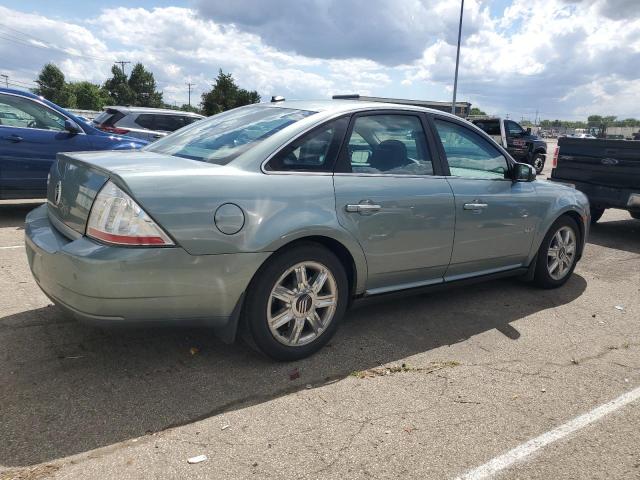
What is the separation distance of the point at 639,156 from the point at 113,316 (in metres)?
7.30

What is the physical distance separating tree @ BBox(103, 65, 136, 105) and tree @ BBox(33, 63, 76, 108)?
24.5 feet

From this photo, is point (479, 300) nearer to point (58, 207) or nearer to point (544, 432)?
point (544, 432)

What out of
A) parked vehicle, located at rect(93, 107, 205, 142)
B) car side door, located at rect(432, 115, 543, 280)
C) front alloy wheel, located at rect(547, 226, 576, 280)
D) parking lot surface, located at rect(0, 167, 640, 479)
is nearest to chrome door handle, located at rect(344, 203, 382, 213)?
car side door, located at rect(432, 115, 543, 280)

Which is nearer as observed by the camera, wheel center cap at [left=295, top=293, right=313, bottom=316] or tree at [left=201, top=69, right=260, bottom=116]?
wheel center cap at [left=295, top=293, right=313, bottom=316]

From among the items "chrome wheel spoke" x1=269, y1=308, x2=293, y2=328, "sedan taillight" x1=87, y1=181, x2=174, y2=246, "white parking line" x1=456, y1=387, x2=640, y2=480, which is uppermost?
"sedan taillight" x1=87, y1=181, x2=174, y2=246

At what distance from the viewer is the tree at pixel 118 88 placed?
9306 centimetres

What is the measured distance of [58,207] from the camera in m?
3.36

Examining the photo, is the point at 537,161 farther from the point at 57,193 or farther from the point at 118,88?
the point at 118,88

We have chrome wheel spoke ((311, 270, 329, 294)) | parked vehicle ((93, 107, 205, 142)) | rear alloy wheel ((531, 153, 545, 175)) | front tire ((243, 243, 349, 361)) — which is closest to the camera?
front tire ((243, 243, 349, 361))

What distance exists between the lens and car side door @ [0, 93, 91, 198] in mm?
7359

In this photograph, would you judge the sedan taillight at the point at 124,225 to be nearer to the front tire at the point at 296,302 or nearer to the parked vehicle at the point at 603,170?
the front tire at the point at 296,302

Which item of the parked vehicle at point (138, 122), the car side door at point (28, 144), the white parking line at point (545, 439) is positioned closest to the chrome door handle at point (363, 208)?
the white parking line at point (545, 439)

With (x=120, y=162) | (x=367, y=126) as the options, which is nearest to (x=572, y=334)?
(x=367, y=126)

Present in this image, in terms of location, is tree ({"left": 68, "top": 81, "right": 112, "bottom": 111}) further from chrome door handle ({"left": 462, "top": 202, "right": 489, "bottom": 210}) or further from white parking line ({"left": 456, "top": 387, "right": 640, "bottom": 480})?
white parking line ({"left": 456, "top": 387, "right": 640, "bottom": 480})
